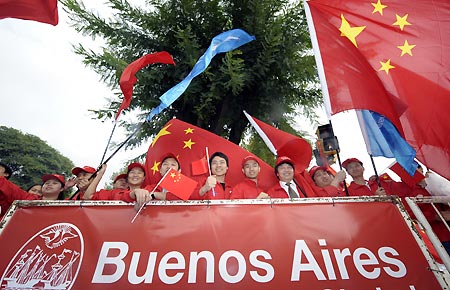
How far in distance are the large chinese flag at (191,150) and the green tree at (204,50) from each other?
1221 mm

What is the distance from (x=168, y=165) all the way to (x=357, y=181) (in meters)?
2.65

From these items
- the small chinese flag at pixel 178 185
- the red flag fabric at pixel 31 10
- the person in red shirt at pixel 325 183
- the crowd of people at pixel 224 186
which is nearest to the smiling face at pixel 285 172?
the crowd of people at pixel 224 186

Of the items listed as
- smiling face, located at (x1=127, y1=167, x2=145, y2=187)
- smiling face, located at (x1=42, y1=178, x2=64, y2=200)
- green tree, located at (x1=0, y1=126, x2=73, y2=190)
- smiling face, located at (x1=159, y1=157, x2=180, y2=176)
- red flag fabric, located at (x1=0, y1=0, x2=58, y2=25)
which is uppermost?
green tree, located at (x1=0, y1=126, x2=73, y2=190)

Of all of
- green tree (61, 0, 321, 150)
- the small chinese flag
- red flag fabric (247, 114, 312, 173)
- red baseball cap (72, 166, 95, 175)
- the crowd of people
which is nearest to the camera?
the small chinese flag

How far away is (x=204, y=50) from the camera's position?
571 cm

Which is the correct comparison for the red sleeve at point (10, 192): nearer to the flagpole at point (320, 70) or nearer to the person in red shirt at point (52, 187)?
the person in red shirt at point (52, 187)

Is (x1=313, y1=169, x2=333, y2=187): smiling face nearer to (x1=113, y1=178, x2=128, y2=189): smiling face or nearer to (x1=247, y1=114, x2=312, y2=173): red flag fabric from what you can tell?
(x1=247, y1=114, x2=312, y2=173): red flag fabric

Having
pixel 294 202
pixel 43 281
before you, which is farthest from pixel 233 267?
pixel 43 281

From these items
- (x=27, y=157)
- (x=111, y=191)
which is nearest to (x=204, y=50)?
(x=111, y=191)

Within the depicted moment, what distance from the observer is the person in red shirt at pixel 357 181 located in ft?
12.0

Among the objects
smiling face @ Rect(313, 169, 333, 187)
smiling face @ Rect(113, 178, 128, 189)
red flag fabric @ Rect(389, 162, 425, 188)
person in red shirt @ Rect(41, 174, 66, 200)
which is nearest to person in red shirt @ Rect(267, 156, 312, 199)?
smiling face @ Rect(313, 169, 333, 187)

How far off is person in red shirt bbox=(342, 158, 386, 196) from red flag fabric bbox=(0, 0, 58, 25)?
4311 millimetres

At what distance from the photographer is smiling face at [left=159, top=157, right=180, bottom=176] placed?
334cm

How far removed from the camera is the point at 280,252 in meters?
1.84
